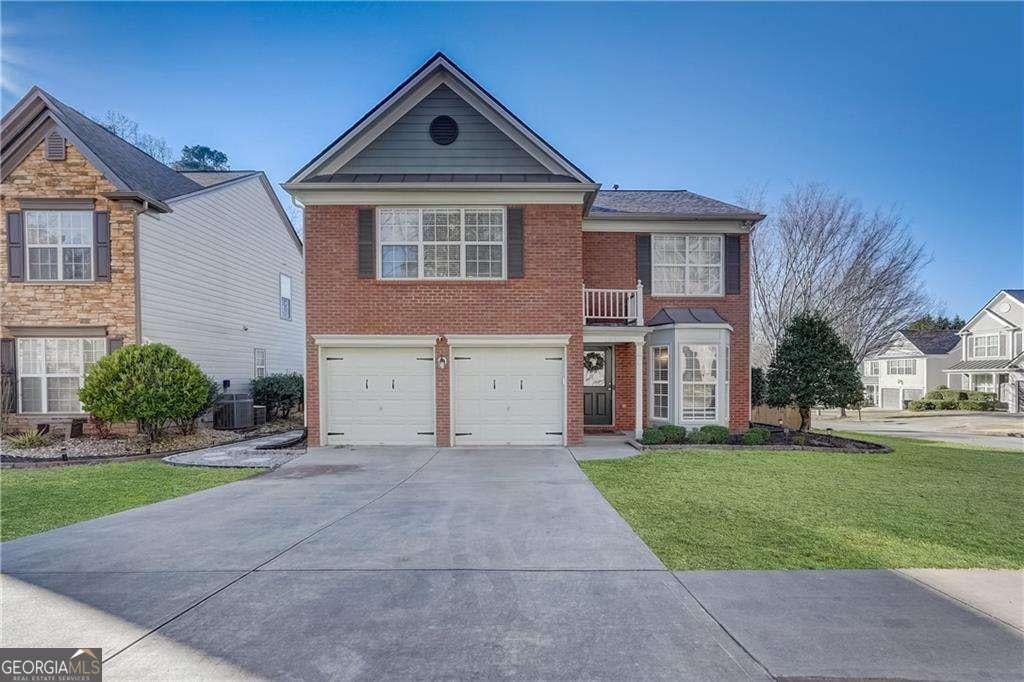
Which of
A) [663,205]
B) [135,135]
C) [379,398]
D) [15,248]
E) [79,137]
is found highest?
[135,135]

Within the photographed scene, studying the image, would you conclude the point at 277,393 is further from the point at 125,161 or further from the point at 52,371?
the point at 125,161

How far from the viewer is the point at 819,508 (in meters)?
6.16

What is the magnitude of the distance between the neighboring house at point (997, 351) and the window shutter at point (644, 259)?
29.3 m

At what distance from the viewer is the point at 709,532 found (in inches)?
205

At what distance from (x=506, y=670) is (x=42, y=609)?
142 inches

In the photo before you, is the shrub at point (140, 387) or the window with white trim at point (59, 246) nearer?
the shrub at point (140, 387)

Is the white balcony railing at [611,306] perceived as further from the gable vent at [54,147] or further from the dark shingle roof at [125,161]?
the gable vent at [54,147]

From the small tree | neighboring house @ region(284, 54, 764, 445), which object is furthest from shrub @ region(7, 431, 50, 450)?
the small tree

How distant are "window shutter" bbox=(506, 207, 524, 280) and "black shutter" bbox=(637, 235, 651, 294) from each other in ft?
12.2

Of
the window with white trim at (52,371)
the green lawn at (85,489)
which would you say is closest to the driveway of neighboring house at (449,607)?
the green lawn at (85,489)

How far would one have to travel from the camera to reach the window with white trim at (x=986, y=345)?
3080 cm

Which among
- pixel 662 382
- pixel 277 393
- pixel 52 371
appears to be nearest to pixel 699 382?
pixel 662 382

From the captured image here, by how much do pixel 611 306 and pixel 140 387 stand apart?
11.0m

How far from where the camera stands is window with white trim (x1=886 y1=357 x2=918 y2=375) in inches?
1412
